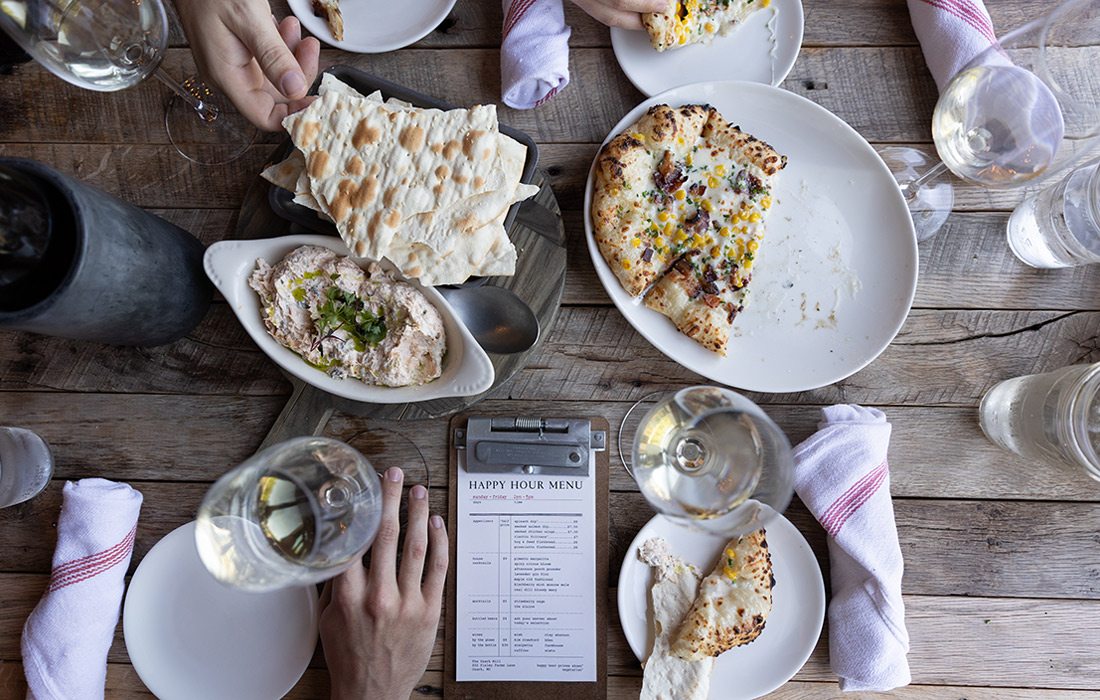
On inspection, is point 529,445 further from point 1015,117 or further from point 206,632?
point 1015,117

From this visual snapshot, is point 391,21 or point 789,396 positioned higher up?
point 391,21

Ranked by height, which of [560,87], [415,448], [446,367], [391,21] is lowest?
[415,448]

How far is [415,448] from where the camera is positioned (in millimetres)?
1604

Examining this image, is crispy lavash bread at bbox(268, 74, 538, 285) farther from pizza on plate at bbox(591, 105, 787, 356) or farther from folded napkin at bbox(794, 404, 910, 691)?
folded napkin at bbox(794, 404, 910, 691)

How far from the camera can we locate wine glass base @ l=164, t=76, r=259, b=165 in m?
1.61

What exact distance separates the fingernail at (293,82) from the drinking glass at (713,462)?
0.84 metres

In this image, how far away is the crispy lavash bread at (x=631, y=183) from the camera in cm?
152

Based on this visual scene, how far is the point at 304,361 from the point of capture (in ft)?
4.64

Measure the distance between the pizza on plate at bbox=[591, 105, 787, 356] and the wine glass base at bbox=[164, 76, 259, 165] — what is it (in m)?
0.76

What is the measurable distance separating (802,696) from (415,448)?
3.15 feet

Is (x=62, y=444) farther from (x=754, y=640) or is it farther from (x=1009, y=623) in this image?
(x=1009, y=623)

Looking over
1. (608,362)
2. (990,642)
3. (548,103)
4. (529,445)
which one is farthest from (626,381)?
(990,642)

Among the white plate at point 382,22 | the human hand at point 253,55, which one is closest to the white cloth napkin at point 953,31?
the white plate at point 382,22

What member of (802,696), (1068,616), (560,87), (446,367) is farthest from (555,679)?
(560,87)
